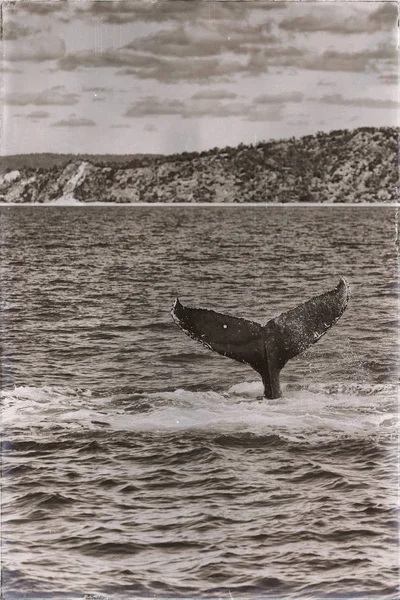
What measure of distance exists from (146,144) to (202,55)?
414 cm

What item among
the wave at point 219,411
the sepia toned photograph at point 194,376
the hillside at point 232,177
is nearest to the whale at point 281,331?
the sepia toned photograph at point 194,376

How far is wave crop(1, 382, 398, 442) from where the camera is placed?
13859 mm

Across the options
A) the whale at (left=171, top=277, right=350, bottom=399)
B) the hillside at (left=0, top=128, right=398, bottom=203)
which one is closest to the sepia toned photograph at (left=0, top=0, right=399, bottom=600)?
the whale at (left=171, top=277, right=350, bottom=399)

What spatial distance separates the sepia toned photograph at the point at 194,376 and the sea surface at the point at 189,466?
4cm

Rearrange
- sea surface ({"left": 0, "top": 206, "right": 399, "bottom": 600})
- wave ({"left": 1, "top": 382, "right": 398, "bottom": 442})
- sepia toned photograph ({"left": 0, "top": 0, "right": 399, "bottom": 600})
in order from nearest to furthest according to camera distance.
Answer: sea surface ({"left": 0, "top": 206, "right": 399, "bottom": 600}) < sepia toned photograph ({"left": 0, "top": 0, "right": 399, "bottom": 600}) < wave ({"left": 1, "top": 382, "right": 398, "bottom": 442})

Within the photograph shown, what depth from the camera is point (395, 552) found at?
11086 mm

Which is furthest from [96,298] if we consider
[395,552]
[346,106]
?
[395,552]

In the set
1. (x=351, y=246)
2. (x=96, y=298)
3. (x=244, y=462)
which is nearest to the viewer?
(x=244, y=462)

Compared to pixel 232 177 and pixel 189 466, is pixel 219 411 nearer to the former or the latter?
pixel 189 466

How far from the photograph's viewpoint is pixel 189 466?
42.6 ft

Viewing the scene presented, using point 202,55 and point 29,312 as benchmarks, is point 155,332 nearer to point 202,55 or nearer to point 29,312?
point 29,312

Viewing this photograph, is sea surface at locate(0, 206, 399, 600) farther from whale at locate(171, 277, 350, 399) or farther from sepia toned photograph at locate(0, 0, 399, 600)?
whale at locate(171, 277, 350, 399)

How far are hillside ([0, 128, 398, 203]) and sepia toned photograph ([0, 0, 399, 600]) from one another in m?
53.8

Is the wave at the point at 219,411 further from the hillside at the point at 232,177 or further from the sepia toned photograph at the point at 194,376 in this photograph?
the hillside at the point at 232,177
